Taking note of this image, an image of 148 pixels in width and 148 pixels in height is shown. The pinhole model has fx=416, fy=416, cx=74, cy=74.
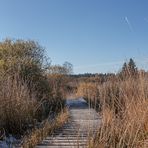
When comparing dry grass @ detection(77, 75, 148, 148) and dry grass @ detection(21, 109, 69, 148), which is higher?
dry grass @ detection(77, 75, 148, 148)

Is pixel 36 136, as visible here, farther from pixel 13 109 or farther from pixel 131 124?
pixel 131 124

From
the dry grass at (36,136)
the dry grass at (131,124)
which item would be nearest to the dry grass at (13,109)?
the dry grass at (36,136)

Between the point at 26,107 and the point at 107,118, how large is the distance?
3197 mm

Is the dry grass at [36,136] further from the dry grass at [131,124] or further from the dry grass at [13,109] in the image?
the dry grass at [131,124]

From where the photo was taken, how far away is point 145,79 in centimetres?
572

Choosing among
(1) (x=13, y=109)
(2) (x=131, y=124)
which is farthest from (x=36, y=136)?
(2) (x=131, y=124)

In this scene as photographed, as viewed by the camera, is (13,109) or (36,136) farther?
(13,109)

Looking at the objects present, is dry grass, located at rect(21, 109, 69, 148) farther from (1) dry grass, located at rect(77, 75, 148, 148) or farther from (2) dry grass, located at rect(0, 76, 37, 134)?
(1) dry grass, located at rect(77, 75, 148, 148)

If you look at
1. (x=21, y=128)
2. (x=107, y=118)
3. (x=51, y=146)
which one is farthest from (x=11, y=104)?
(x=107, y=118)

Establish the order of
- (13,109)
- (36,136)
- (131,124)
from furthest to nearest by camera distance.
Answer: (13,109) → (36,136) → (131,124)

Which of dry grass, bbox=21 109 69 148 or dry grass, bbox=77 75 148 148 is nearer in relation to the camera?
dry grass, bbox=77 75 148 148

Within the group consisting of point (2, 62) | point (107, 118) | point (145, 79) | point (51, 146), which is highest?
point (2, 62)

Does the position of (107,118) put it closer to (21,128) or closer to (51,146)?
(51,146)

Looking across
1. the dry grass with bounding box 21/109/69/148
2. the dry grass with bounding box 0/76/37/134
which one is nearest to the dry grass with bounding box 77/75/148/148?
the dry grass with bounding box 21/109/69/148
